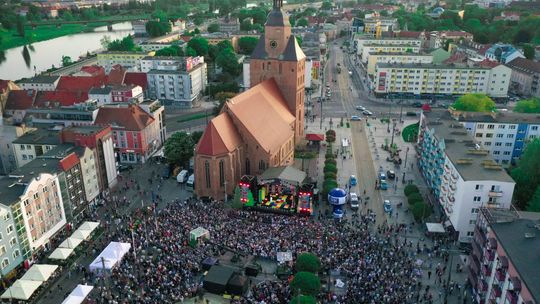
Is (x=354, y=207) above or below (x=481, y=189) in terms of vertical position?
below

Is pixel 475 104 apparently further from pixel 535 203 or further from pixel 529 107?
pixel 535 203

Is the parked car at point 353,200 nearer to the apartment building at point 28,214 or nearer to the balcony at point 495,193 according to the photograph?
the balcony at point 495,193

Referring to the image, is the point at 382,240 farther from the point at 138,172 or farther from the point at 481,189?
the point at 138,172

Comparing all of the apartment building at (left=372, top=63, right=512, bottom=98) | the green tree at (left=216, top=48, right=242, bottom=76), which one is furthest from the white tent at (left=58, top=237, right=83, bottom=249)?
the green tree at (left=216, top=48, right=242, bottom=76)

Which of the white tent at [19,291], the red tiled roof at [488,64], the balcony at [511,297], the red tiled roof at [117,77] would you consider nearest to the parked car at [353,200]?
the balcony at [511,297]

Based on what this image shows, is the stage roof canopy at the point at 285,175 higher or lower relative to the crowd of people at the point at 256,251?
higher

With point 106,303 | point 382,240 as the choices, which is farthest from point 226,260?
point 382,240
